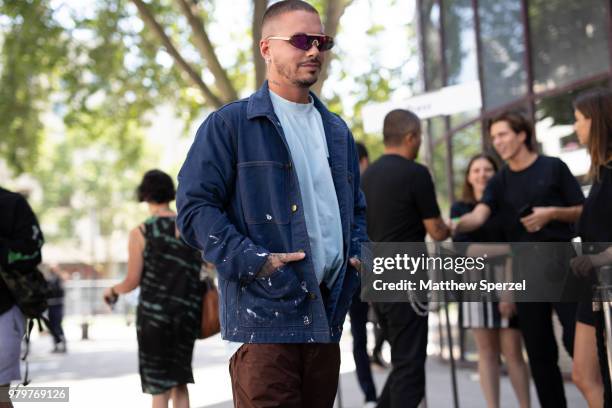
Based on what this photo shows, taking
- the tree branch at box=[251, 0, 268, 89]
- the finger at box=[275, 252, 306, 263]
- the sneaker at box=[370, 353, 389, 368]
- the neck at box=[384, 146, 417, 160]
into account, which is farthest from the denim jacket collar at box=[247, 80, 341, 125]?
the sneaker at box=[370, 353, 389, 368]

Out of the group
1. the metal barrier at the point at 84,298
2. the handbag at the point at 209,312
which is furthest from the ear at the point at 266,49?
the metal barrier at the point at 84,298

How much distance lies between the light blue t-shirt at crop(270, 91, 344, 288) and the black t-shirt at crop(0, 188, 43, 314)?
2.25 metres

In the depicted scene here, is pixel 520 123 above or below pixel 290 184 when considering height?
above

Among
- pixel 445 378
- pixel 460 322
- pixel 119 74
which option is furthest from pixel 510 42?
pixel 119 74

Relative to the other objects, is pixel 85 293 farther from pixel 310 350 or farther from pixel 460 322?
pixel 310 350

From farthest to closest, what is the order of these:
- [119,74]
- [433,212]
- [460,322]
A: [119,74] → [460,322] → [433,212]

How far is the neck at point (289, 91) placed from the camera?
12.1 ft

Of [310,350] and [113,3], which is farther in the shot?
[113,3]

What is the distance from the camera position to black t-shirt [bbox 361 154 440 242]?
592cm

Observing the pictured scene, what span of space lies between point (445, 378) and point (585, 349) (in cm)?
616

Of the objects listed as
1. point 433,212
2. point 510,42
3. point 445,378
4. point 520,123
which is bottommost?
point 445,378

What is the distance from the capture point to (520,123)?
6.22m

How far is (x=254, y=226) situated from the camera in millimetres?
3469

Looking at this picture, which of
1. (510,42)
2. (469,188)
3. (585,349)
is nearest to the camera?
(585,349)
